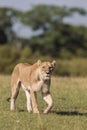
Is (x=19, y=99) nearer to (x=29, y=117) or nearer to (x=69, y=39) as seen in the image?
(x=29, y=117)

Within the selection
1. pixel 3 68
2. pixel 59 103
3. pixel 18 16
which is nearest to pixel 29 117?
pixel 59 103

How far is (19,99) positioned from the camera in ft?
41.3

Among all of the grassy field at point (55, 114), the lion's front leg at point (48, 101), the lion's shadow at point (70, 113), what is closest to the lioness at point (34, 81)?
the lion's front leg at point (48, 101)

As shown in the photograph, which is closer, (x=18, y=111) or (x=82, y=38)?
(x=18, y=111)

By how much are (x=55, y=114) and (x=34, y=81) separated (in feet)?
2.27

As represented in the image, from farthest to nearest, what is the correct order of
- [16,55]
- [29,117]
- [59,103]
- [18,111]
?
1. [16,55]
2. [59,103]
3. [18,111]
4. [29,117]

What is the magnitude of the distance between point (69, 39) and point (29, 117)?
51.3 metres

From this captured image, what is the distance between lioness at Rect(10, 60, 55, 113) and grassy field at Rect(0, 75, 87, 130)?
0.21 metres

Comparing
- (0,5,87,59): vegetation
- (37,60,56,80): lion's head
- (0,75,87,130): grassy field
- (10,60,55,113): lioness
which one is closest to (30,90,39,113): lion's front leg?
(10,60,55,113): lioness

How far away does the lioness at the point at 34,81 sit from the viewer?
9.39 meters

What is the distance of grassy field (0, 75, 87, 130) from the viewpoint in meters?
8.80

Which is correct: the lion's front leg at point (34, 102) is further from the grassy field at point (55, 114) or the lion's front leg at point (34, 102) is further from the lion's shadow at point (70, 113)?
the lion's shadow at point (70, 113)

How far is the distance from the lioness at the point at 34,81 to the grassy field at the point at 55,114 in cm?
21

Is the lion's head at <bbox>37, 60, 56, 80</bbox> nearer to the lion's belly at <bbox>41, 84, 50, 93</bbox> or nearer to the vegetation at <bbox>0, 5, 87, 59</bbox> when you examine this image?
the lion's belly at <bbox>41, 84, 50, 93</bbox>
